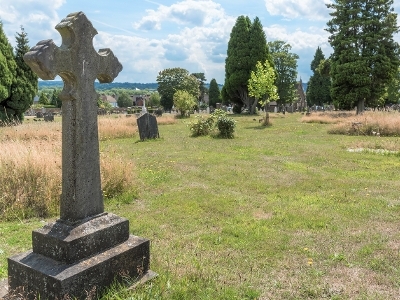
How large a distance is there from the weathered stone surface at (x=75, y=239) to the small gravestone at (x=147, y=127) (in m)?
14.3

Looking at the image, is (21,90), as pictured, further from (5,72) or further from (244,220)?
(244,220)

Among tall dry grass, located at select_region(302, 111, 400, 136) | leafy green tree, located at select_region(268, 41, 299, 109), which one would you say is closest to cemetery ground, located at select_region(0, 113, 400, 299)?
tall dry grass, located at select_region(302, 111, 400, 136)

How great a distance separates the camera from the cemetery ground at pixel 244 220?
3.91 metres

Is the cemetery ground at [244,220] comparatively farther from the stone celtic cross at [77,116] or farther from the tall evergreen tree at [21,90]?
the tall evergreen tree at [21,90]

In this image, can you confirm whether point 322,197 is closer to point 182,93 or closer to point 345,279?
point 345,279

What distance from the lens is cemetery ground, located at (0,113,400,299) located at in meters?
3.91

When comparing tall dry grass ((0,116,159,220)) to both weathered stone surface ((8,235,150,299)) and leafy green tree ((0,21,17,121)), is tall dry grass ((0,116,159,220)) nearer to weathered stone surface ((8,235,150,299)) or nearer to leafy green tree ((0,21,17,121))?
weathered stone surface ((8,235,150,299))

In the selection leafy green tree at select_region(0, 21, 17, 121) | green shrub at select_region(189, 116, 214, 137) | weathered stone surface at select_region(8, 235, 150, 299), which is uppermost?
leafy green tree at select_region(0, 21, 17, 121)

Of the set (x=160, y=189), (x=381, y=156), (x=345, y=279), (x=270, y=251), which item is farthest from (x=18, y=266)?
(x=381, y=156)

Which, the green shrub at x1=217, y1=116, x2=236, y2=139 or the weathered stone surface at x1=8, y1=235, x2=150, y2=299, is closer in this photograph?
the weathered stone surface at x1=8, y1=235, x2=150, y2=299

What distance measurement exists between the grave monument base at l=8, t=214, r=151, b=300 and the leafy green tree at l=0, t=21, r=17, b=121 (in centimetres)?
2292

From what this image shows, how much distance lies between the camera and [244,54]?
42.7 meters

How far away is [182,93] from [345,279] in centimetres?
3466

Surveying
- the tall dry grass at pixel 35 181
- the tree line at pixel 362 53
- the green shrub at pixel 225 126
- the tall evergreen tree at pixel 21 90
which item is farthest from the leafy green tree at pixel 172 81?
the tall dry grass at pixel 35 181
